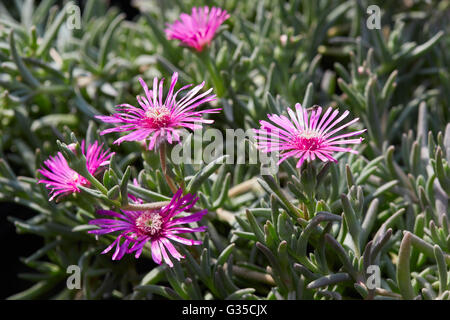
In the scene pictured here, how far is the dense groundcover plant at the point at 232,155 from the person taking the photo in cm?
65

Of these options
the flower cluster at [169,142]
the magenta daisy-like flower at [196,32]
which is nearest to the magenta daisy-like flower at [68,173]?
the flower cluster at [169,142]

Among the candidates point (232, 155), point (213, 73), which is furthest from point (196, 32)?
point (232, 155)

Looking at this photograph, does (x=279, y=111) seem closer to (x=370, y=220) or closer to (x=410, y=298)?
(x=370, y=220)

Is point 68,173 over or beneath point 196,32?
beneath

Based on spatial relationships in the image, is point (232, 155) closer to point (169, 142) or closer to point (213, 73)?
point (213, 73)

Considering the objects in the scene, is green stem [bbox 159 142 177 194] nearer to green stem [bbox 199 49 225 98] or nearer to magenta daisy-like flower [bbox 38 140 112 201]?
magenta daisy-like flower [bbox 38 140 112 201]

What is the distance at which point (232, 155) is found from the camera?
2.84 feet

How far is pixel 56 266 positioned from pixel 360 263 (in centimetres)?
55

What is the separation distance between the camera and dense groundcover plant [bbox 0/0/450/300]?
648 millimetres

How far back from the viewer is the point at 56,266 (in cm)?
95

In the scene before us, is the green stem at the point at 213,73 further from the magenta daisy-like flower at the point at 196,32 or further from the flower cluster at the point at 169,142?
the flower cluster at the point at 169,142

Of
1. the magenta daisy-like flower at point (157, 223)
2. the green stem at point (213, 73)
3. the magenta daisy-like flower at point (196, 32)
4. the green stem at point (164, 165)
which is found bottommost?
the magenta daisy-like flower at point (157, 223)

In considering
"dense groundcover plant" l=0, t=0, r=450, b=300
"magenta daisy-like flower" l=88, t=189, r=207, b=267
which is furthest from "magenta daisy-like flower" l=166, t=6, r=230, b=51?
"magenta daisy-like flower" l=88, t=189, r=207, b=267
